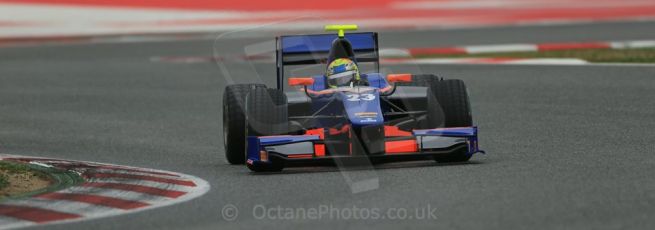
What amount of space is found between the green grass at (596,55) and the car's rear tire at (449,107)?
32.0 feet

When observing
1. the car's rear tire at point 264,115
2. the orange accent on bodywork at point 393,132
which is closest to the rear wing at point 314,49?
the car's rear tire at point 264,115

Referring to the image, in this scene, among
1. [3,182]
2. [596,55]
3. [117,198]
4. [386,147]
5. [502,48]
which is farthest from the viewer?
[502,48]

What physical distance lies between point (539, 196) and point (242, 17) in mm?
27441

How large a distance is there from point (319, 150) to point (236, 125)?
1.11 m

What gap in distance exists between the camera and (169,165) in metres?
10.7

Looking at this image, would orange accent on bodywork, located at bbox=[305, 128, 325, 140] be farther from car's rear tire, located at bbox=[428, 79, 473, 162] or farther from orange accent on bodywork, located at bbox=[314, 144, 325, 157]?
car's rear tire, located at bbox=[428, 79, 473, 162]

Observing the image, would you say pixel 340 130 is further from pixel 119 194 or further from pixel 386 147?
pixel 119 194

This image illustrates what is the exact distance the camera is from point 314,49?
11344 millimetres

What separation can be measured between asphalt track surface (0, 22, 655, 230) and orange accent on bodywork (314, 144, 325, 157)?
0.13 m

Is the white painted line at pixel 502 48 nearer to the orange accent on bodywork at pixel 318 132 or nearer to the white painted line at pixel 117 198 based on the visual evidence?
the orange accent on bodywork at pixel 318 132

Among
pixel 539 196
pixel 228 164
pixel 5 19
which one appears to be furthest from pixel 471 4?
pixel 539 196

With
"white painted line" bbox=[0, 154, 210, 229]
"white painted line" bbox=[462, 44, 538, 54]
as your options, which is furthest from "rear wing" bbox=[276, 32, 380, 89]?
"white painted line" bbox=[462, 44, 538, 54]

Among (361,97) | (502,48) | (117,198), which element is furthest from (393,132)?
(502,48)

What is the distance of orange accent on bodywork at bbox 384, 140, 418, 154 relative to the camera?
31.6 feet
